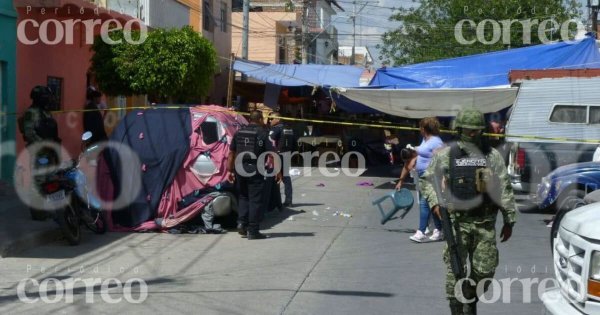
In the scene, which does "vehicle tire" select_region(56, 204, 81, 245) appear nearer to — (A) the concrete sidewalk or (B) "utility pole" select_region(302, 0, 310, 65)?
(A) the concrete sidewalk

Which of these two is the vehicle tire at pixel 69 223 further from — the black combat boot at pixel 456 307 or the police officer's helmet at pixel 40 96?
the black combat boot at pixel 456 307

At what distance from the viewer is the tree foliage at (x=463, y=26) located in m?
35.3

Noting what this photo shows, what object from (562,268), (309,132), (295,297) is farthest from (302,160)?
(562,268)

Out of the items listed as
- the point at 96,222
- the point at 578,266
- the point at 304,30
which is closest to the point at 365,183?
the point at 96,222

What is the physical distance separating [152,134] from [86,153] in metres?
0.95

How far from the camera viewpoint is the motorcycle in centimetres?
1041

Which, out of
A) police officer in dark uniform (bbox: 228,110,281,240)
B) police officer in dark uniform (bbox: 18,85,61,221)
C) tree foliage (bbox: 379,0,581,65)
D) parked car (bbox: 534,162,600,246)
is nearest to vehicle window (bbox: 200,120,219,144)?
police officer in dark uniform (bbox: 228,110,281,240)

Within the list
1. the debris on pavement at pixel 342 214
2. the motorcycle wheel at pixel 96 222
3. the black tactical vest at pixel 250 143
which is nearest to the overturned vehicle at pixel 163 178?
the motorcycle wheel at pixel 96 222

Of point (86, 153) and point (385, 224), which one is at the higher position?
point (86, 153)

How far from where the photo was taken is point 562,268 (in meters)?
5.46

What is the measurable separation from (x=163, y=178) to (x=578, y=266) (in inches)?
300

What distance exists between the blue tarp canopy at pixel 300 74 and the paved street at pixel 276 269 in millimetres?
12432

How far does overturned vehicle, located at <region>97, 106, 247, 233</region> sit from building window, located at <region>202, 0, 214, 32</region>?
796 inches

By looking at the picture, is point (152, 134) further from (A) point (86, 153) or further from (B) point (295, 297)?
(B) point (295, 297)
